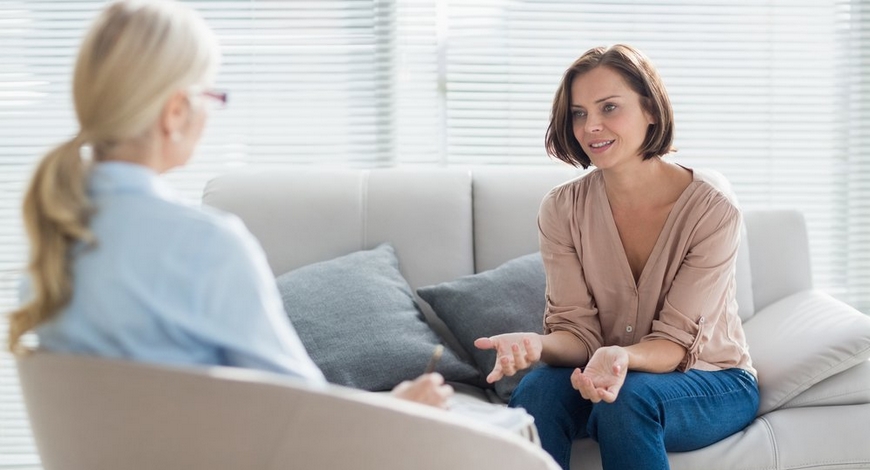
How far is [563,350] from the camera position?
1.90 meters

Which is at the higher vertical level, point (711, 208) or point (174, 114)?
point (174, 114)

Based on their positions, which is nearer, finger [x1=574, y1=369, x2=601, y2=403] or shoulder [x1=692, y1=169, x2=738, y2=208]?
finger [x1=574, y1=369, x2=601, y2=403]

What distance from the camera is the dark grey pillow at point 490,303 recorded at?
219 centimetres

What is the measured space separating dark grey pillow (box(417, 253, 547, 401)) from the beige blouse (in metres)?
0.18

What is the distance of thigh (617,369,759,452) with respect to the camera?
1.75m

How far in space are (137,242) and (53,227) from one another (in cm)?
11

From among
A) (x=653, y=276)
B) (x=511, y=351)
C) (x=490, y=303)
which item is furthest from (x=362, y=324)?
(x=653, y=276)

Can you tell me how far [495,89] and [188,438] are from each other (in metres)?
2.05

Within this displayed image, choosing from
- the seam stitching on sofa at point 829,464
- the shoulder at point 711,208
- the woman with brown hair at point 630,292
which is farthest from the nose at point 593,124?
the seam stitching on sofa at point 829,464

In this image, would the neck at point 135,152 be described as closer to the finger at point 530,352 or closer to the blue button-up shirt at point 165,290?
the blue button-up shirt at point 165,290

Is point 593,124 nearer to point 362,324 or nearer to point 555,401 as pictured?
point 555,401

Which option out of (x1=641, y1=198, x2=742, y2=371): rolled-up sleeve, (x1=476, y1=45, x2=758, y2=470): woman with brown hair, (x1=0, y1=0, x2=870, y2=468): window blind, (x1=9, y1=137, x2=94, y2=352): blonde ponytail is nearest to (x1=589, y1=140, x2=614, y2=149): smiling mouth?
(x1=476, y1=45, x2=758, y2=470): woman with brown hair

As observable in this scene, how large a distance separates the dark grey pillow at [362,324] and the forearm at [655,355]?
498 mm

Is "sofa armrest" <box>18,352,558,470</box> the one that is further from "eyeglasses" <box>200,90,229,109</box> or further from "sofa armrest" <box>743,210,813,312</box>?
"sofa armrest" <box>743,210,813,312</box>
